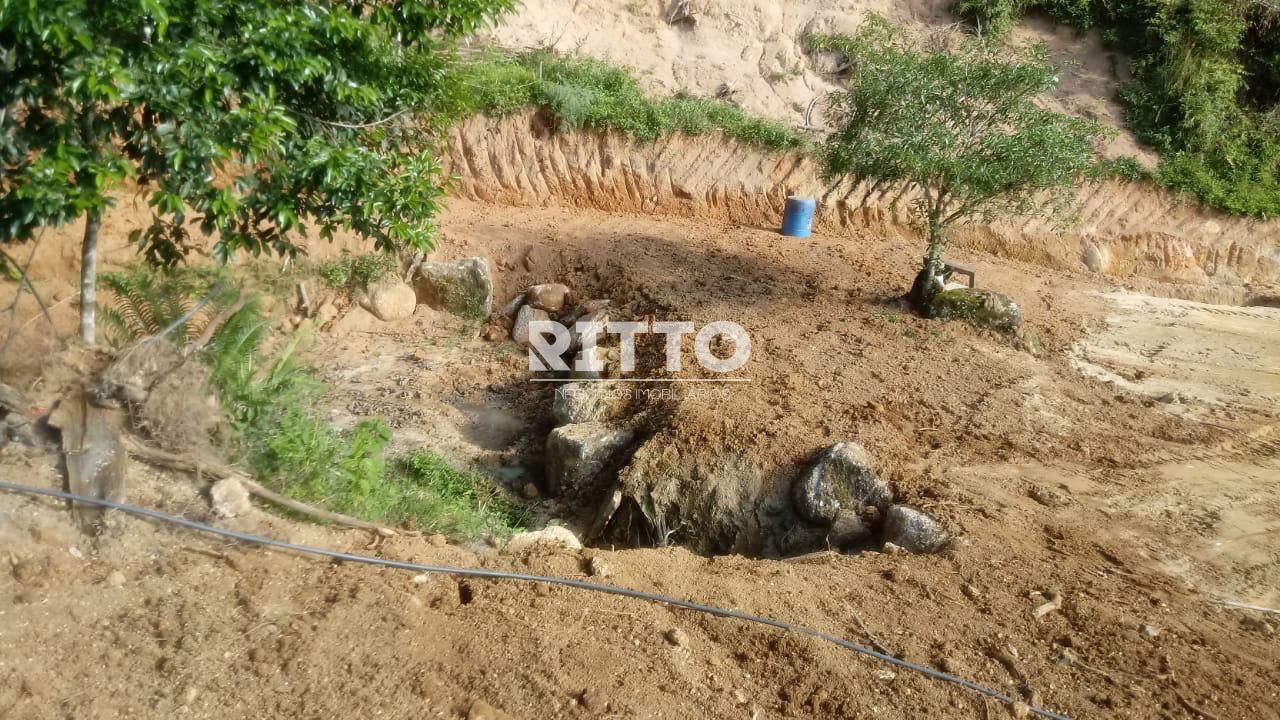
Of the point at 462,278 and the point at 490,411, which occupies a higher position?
the point at 462,278

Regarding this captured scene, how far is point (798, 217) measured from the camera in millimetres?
10258

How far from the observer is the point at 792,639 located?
367cm

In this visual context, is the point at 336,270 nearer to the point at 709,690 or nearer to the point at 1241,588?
the point at 709,690

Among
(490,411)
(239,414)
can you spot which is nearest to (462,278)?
(490,411)

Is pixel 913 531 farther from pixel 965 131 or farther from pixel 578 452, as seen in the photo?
pixel 965 131

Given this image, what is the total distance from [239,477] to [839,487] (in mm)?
3705

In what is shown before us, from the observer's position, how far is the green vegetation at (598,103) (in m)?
10.5

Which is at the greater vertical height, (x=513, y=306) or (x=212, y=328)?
(x=212, y=328)

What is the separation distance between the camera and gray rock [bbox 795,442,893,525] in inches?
222

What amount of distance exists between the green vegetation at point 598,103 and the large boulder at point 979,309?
12.2 feet

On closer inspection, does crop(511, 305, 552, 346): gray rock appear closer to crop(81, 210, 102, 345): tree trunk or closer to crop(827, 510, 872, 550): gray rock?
crop(827, 510, 872, 550): gray rock

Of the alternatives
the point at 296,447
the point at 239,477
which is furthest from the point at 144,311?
the point at 239,477

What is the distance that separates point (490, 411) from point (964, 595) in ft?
15.5

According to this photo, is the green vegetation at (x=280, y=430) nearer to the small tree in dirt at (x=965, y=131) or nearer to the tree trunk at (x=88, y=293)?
the tree trunk at (x=88, y=293)
